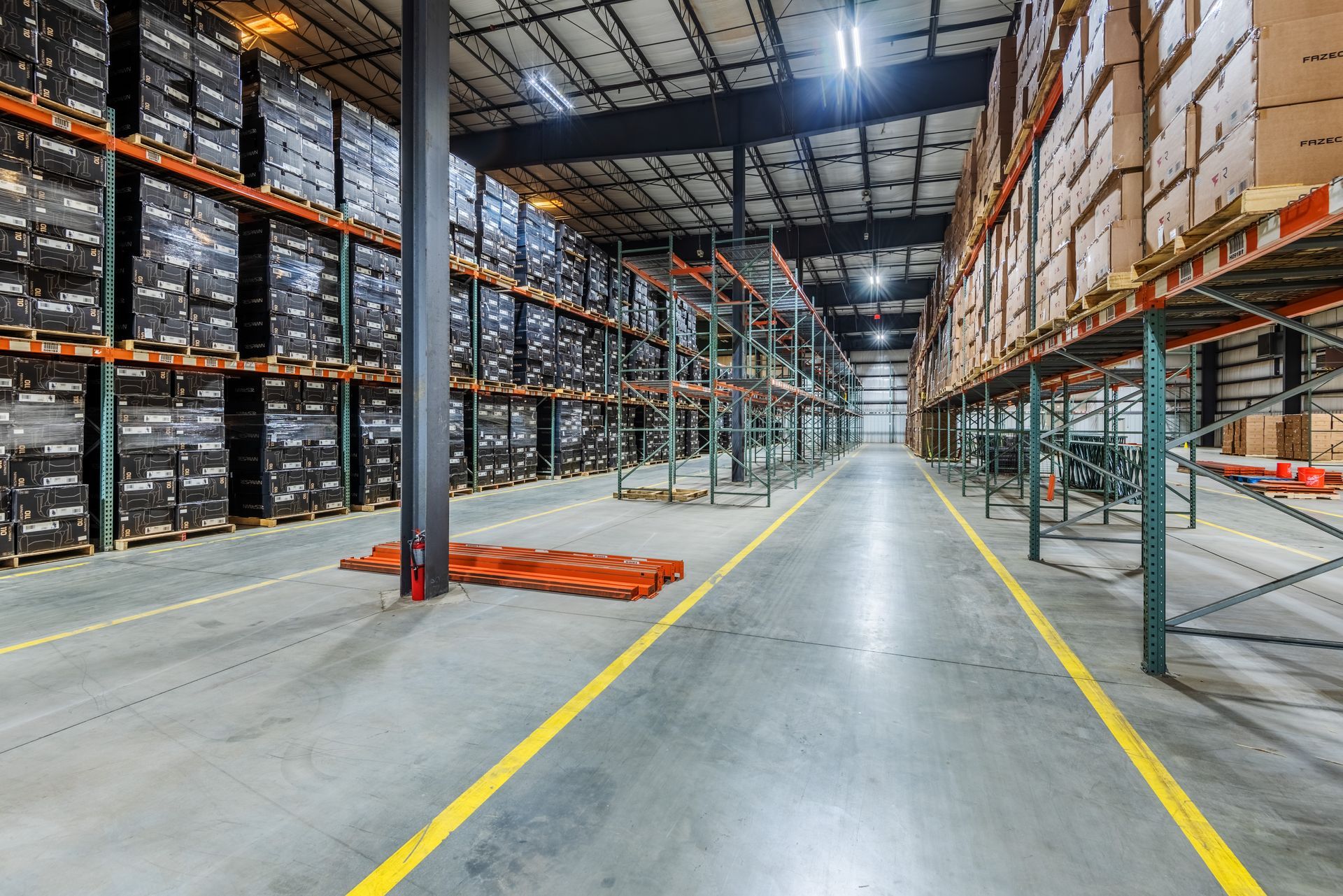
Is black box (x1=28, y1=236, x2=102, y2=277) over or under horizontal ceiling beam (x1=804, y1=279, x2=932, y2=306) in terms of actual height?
under

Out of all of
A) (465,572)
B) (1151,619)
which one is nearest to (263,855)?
(465,572)

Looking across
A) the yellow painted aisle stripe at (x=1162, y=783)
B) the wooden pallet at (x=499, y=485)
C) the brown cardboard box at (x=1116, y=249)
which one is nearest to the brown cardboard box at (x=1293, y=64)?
the brown cardboard box at (x=1116, y=249)

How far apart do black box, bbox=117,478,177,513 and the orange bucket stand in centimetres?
1893

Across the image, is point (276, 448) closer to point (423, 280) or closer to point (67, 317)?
point (67, 317)

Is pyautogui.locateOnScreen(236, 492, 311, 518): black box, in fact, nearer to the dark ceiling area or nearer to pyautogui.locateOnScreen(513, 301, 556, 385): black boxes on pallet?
pyautogui.locateOnScreen(513, 301, 556, 385): black boxes on pallet

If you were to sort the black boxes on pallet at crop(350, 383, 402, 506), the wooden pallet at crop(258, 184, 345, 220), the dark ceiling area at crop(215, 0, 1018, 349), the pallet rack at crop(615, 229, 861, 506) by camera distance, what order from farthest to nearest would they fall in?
the dark ceiling area at crop(215, 0, 1018, 349), the pallet rack at crop(615, 229, 861, 506), the black boxes on pallet at crop(350, 383, 402, 506), the wooden pallet at crop(258, 184, 345, 220)

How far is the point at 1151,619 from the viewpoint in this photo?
10.6 feet

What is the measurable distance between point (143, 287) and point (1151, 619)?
955 centimetres

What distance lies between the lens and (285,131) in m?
7.89

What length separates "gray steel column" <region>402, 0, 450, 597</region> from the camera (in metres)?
4.43

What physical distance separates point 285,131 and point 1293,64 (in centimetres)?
988

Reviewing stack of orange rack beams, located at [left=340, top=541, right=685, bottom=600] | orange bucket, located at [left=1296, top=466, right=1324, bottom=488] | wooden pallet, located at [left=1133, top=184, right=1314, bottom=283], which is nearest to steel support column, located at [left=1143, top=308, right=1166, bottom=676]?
wooden pallet, located at [left=1133, top=184, right=1314, bottom=283]

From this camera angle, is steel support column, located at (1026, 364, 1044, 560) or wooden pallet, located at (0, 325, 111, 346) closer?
wooden pallet, located at (0, 325, 111, 346)

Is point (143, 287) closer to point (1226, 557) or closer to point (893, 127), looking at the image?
point (1226, 557)
